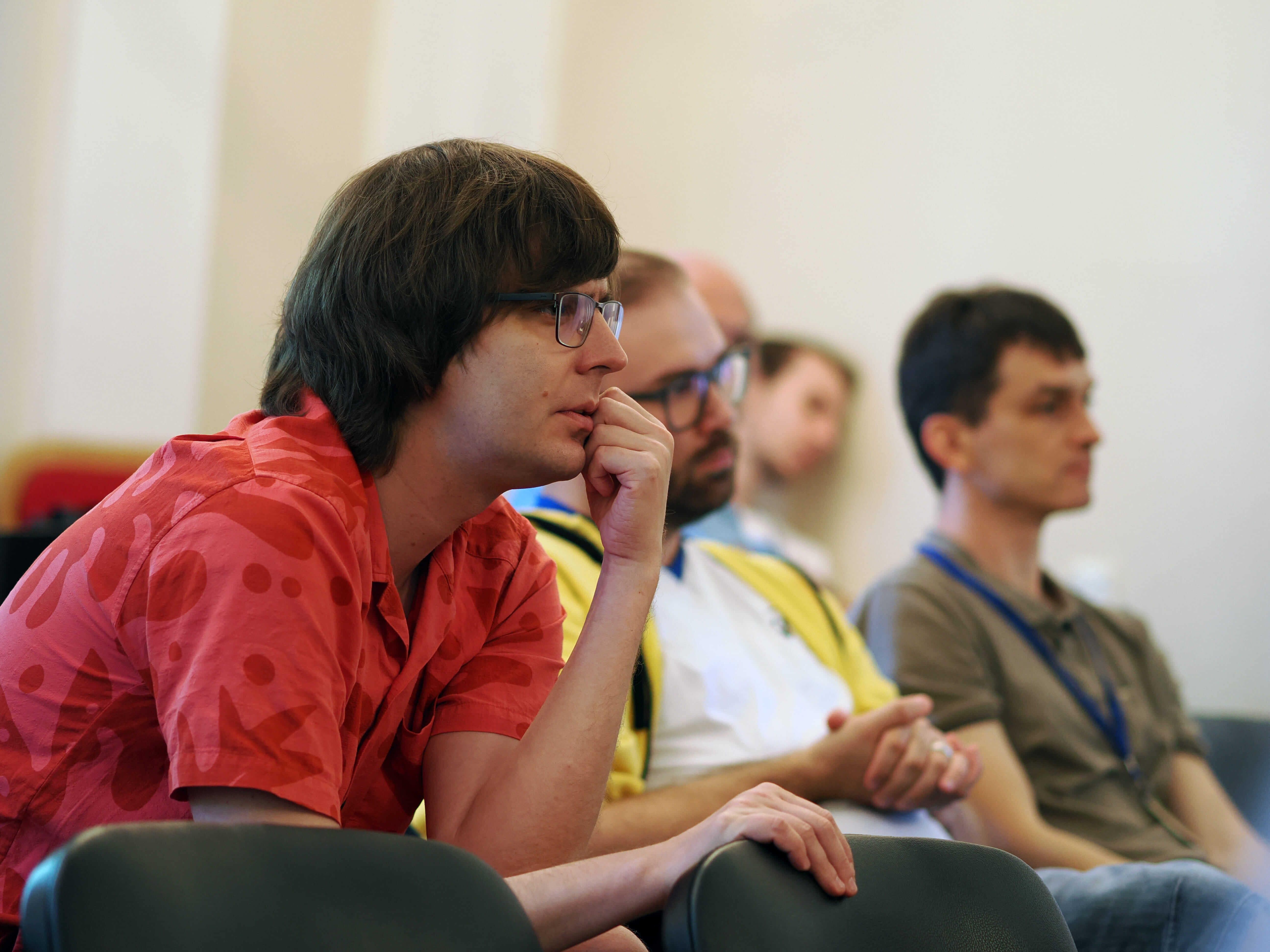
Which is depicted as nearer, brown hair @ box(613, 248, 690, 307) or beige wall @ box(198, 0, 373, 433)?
brown hair @ box(613, 248, 690, 307)

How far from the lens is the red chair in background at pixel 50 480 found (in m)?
2.95

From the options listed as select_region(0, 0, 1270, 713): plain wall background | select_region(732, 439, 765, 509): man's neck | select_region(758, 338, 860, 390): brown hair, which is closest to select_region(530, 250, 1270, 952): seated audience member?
select_region(0, 0, 1270, 713): plain wall background

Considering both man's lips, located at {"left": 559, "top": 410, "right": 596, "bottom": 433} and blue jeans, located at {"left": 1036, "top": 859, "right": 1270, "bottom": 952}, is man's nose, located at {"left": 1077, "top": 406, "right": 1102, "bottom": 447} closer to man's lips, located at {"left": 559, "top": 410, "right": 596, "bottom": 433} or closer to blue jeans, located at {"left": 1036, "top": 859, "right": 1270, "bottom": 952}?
blue jeans, located at {"left": 1036, "top": 859, "right": 1270, "bottom": 952}

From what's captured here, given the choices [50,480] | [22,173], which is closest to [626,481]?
[50,480]

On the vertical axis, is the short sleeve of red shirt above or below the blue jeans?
above

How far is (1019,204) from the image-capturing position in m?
3.29

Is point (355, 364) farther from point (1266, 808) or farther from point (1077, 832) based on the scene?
point (1266, 808)

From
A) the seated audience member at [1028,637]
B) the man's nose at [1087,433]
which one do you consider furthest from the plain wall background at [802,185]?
the man's nose at [1087,433]

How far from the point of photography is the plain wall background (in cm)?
294

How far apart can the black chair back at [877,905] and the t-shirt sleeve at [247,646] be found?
0.94 ft

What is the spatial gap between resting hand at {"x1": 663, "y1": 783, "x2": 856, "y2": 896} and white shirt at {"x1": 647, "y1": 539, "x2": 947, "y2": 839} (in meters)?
0.44

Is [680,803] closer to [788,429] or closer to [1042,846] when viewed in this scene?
[1042,846]

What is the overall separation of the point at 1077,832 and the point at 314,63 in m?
3.16

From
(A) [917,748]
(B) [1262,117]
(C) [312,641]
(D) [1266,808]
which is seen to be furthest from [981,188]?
(C) [312,641]
